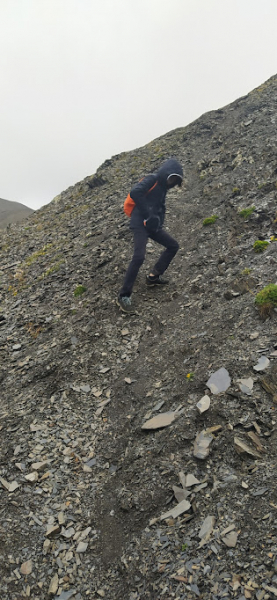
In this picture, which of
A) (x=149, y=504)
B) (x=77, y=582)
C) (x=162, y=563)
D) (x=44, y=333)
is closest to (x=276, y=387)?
(x=149, y=504)

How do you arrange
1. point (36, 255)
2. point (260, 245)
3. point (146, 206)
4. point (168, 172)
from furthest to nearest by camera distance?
point (36, 255)
point (260, 245)
point (146, 206)
point (168, 172)

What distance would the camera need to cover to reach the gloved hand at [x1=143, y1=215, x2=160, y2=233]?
13.3 meters

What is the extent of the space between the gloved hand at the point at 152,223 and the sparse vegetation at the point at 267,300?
4.59 m

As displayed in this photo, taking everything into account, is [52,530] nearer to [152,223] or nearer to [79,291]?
[152,223]

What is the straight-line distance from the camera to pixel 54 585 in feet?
21.1

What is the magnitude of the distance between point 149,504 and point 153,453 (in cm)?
117

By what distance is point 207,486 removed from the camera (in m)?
7.25

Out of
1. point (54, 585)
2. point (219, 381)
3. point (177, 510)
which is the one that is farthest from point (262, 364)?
point (54, 585)

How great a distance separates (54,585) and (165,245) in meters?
11.2

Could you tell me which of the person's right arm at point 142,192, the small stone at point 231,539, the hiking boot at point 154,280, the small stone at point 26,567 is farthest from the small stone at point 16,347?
the small stone at point 231,539

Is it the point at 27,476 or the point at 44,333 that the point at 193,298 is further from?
the point at 27,476

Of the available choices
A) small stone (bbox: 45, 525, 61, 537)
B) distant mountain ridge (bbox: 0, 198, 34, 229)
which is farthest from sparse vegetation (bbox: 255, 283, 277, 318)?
distant mountain ridge (bbox: 0, 198, 34, 229)

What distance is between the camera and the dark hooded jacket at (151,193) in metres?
13.0

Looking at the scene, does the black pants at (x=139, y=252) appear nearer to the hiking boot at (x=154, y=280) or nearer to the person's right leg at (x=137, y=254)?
the person's right leg at (x=137, y=254)
